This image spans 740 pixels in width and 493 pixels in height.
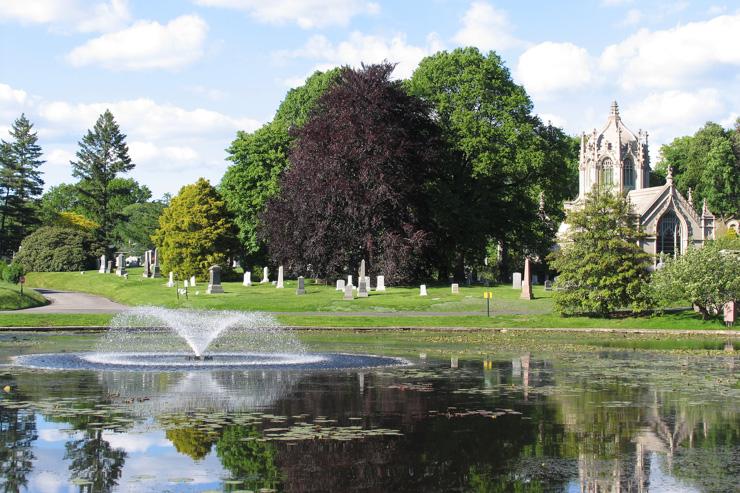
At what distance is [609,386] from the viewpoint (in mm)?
23203

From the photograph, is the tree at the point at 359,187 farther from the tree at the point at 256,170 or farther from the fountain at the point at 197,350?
the fountain at the point at 197,350

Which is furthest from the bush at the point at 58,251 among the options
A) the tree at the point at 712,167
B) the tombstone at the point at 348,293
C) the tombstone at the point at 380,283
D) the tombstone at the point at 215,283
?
the tree at the point at 712,167

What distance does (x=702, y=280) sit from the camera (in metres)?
46.5

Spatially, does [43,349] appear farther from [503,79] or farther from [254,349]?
[503,79]

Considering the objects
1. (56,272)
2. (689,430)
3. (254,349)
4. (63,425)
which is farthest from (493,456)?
(56,272)

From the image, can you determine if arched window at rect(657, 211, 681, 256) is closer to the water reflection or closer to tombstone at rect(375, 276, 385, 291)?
tombstone at rect(375, 276, 385, 291)

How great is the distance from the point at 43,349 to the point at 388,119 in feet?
133

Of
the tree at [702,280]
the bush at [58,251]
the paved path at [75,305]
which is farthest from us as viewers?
the bush at [58,251]

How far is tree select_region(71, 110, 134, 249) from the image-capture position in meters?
135

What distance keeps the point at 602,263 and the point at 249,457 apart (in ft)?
126

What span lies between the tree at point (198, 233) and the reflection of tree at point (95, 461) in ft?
228

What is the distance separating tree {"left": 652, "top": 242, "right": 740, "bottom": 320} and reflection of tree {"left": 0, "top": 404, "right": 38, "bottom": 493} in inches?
1425

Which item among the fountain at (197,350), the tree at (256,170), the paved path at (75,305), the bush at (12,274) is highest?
the tree at (256,170)

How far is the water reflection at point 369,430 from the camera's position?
12.8 metres
